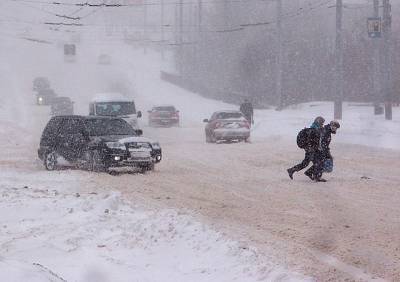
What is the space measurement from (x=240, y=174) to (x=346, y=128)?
1568cm

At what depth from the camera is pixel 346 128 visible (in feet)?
104

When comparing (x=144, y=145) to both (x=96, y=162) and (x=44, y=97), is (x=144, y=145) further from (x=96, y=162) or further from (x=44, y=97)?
(x=44, y=97)

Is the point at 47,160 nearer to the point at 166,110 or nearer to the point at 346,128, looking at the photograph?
the point at 346,128

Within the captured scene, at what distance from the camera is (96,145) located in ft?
56.9

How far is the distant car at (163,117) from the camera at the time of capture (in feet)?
139

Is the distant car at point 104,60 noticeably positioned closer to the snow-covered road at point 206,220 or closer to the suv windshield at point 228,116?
the suv windshield at point 228,116

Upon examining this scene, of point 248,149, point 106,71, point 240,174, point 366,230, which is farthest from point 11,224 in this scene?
point 106,71

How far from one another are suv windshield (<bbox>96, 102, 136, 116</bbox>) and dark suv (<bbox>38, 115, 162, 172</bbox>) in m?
10.1

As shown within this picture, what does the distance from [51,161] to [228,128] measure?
11.2m

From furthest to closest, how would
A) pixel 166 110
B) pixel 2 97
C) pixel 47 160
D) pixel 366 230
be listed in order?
pixel 2 97 → pixel 166 110 → pixel 47 160 → pixel 366 230

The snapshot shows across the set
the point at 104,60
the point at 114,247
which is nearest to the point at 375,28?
the point at 114,247

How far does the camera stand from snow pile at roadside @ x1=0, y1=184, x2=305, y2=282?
26.1 ft

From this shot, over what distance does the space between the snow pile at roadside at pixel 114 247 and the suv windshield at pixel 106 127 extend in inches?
245

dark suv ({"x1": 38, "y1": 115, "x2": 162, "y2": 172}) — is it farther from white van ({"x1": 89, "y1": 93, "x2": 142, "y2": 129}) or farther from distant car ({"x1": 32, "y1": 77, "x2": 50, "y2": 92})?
distant car ({"x1": 32, "y1": 77, "x2": 50, "y2": 92})
